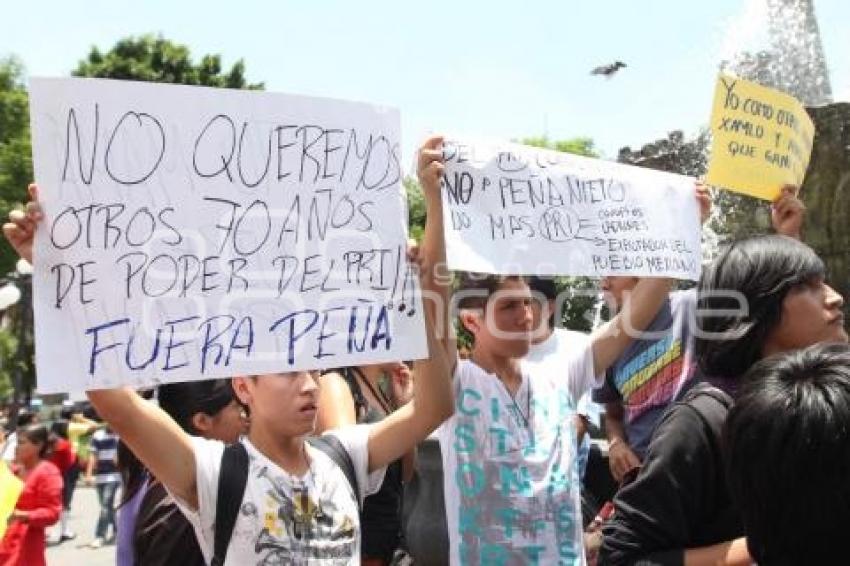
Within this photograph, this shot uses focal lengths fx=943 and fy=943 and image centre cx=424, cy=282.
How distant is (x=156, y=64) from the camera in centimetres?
3378

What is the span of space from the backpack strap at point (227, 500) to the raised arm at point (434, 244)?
2.35ft

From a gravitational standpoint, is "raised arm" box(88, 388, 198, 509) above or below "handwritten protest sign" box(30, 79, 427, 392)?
below

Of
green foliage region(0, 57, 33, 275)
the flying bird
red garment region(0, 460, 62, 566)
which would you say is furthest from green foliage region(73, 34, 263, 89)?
red garment region(0, 460, 62, 566)

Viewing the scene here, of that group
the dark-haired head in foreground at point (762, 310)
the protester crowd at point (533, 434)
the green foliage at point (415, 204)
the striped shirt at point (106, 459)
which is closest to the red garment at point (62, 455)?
the striped shirt at point (106, 459)

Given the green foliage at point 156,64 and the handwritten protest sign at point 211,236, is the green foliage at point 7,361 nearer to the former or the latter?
the green foliage at point 156,64

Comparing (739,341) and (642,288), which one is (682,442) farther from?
(642,288)

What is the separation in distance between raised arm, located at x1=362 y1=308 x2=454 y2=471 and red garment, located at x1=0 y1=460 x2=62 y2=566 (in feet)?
12.9

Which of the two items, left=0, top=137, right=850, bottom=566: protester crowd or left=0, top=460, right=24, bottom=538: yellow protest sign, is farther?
left=0, top=460, right=24, bottom=538: yellow protest sign

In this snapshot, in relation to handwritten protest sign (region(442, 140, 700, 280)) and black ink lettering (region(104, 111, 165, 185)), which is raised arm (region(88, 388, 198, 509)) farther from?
handwritten protest sign (region(442, 140, 700, 280))

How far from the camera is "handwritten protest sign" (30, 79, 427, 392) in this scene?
221 cm

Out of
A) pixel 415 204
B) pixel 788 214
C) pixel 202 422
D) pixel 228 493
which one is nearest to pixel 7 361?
pixel 415 204

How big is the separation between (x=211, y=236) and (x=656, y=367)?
198cm

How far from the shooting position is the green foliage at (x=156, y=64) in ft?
109

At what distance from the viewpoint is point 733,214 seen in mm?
6230
